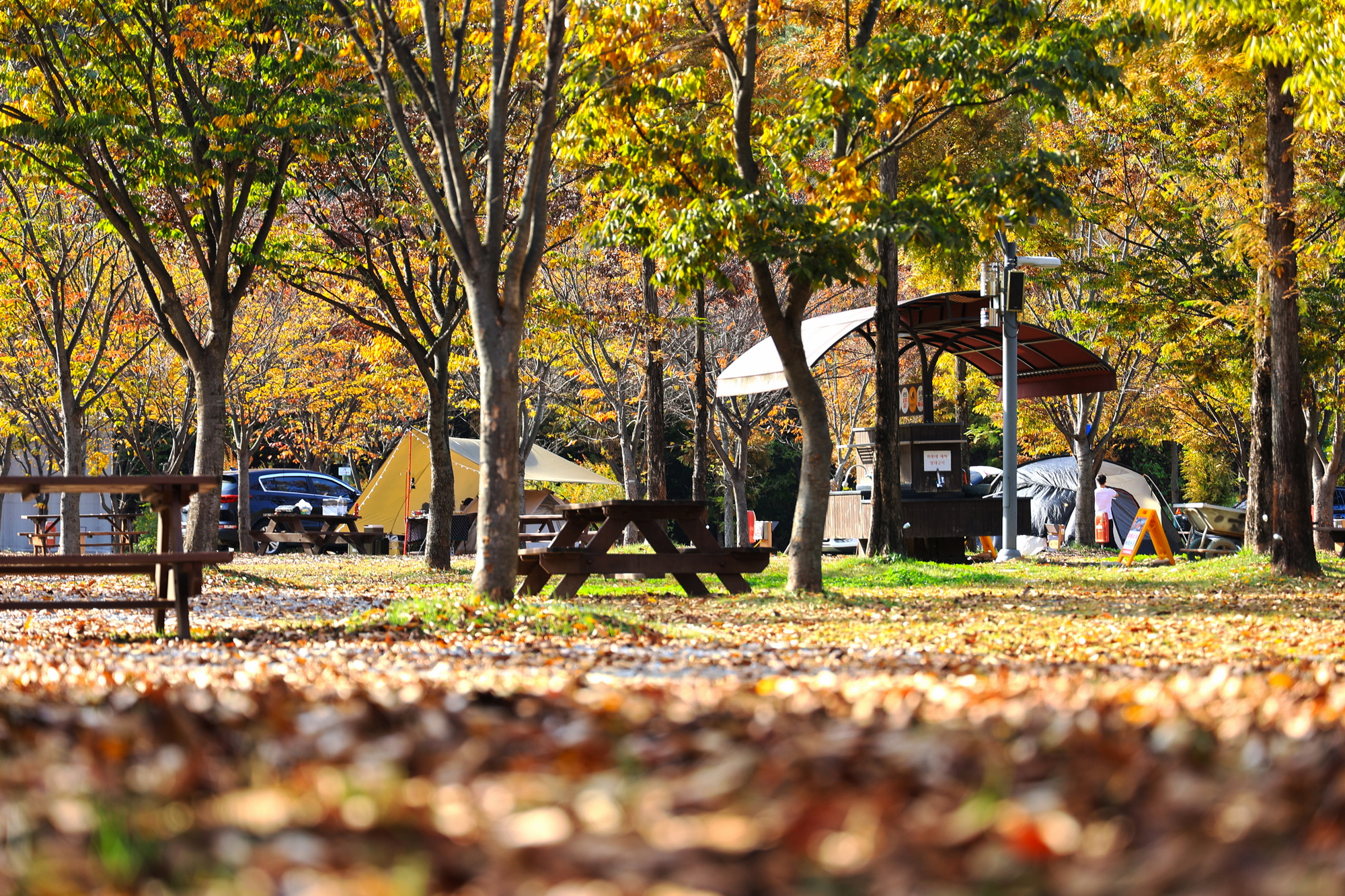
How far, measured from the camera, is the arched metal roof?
17.1 meters

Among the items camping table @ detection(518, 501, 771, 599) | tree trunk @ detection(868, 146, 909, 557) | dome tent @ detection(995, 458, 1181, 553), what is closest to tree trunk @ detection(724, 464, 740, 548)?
dome tent @ detection(995, 458, 1181, 553)

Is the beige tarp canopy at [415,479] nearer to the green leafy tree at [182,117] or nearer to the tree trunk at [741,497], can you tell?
the tree trunk at [741,497]

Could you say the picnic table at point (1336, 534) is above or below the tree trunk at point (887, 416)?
below

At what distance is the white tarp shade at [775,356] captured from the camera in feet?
54.3

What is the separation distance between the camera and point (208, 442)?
513 inches

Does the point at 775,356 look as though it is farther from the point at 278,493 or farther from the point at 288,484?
the point at 288,484

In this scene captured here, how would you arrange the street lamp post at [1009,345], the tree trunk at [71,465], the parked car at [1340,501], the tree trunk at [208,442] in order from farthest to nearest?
the parked car at [1340,501] < the street lamp post at [1009,345] < the tree trunk at [71,465] < the tree trunk at [208,442]

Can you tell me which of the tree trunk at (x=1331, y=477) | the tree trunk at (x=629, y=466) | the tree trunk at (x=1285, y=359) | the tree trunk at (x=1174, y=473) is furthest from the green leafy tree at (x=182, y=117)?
the tree trunk at (x=1174, y=473)

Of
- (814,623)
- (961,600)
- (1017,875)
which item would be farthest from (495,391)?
(1017,875)

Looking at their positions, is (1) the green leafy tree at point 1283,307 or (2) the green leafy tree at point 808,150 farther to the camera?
(1) the green leafy tree at point 1283,307

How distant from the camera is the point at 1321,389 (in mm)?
20484

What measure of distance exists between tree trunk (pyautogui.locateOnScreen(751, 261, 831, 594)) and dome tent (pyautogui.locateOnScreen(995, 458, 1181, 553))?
20862 millimetres

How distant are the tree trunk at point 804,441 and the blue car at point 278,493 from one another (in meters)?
16.5

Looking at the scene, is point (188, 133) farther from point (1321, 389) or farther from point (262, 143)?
point (1321, 389)
